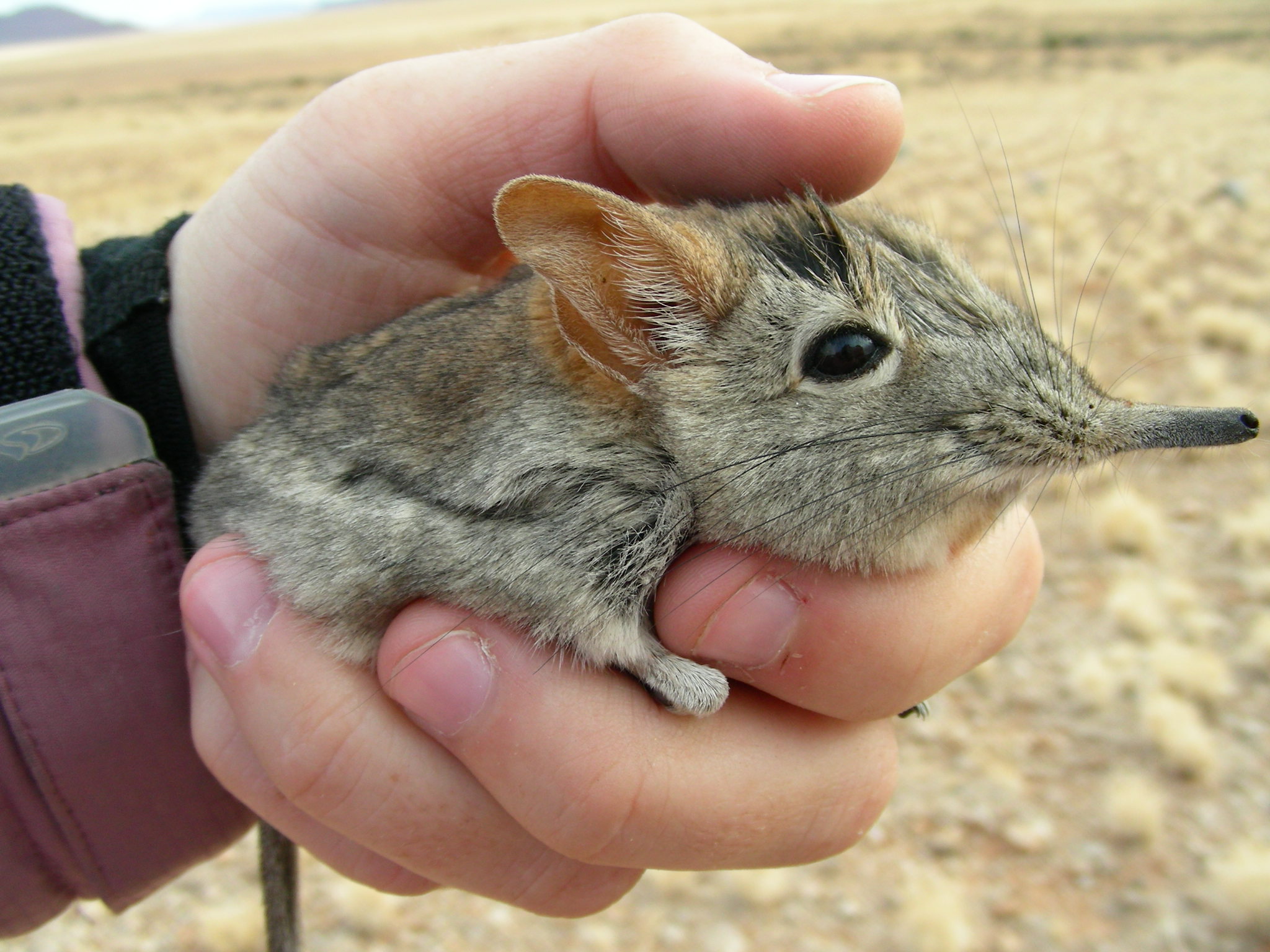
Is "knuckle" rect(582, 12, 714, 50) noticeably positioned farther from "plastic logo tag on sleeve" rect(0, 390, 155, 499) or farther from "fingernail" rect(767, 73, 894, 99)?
"plastic logo tag on sleeve" rect(0, 390, 155, 499)

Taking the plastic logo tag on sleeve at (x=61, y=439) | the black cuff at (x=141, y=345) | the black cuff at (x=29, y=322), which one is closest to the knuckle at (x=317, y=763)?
the plastic logo tag on sleeve at (x=61, y=439)

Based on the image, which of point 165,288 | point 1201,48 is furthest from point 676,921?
point 1201,48

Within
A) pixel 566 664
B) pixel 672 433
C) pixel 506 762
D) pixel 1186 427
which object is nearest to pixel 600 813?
pixel 506 762

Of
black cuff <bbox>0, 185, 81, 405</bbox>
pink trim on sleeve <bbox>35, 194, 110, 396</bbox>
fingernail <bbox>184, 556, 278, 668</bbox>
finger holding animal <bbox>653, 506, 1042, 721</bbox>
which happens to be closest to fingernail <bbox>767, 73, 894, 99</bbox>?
finger holding animal <bbox>653, 506, 1042, 721</bbox>

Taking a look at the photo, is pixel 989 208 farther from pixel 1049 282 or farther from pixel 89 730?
pixel 89 730

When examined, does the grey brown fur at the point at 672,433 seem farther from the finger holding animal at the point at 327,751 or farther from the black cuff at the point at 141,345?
the black cuff at the point at 141,345

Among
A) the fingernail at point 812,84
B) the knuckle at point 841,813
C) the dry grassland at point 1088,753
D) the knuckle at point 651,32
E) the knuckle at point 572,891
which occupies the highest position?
the knuckle at point 651,32
